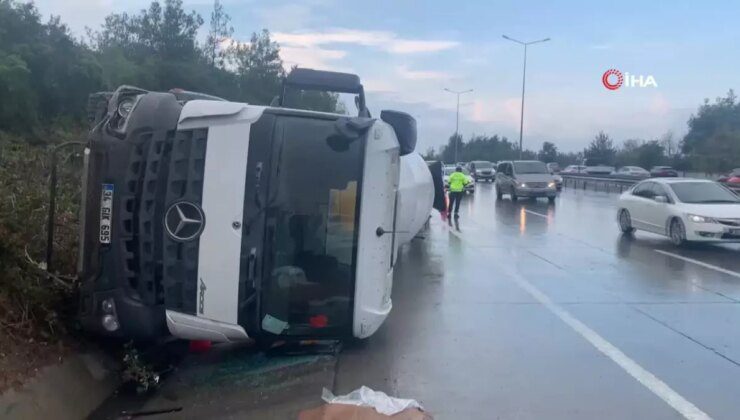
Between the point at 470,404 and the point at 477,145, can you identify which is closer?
the point at 470,404

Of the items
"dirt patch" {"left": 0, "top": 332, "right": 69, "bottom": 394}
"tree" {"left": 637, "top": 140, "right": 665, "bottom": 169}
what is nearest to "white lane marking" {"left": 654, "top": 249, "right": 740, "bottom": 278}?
"dirt patch" {"left": 0, "top": 332, "right": 69, "bottom": 394}

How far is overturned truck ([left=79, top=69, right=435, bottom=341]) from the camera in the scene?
639 centimetres

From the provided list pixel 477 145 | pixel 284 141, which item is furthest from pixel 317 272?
pixel 477 145

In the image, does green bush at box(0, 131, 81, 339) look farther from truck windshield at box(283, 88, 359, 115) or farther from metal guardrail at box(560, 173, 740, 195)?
metal guardrail at box(560, 173, 740, 195)

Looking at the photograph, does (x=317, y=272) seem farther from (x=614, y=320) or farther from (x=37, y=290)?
(x=614, y=320)

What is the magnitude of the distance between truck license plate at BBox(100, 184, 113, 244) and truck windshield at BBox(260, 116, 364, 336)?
1237 millimetres

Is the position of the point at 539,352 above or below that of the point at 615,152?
below

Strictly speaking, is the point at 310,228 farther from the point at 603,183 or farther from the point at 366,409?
the point at 603,183

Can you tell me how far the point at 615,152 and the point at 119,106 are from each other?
326 ft

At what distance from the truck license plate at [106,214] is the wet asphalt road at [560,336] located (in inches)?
90.2

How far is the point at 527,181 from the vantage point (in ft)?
115

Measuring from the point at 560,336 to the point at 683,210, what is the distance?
9487 mm

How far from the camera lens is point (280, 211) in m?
6.56

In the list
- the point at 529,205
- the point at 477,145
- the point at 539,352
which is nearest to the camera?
the point at 539,352
